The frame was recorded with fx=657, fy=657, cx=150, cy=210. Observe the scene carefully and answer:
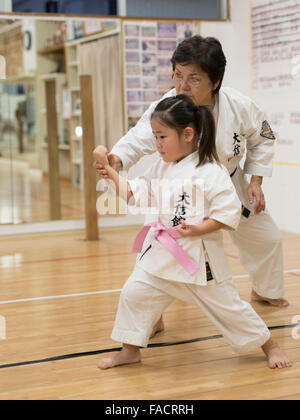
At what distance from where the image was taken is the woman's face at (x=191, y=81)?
8.73 feet

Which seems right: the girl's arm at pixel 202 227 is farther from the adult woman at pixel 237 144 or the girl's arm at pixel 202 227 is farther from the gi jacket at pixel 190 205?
the adult woman at pixel 237 144

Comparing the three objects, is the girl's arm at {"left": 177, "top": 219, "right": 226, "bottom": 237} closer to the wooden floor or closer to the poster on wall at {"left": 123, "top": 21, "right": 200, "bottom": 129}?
the wooden floor

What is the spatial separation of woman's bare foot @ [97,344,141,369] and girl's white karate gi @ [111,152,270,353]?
95 millimetres

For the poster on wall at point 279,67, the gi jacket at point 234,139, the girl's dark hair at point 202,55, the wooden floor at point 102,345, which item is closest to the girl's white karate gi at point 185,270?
the wooden floor at point 102,345

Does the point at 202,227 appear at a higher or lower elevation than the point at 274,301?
higher

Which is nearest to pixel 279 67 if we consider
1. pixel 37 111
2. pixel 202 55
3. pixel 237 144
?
pixel 37 111

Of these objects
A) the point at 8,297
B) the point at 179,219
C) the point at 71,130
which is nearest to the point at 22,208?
the point at 71,130

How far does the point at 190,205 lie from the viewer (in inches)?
93.5

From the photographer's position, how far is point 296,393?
223cm

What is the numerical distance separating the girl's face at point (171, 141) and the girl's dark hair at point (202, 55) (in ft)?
1.38

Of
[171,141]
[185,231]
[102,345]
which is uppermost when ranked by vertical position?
[171,141]

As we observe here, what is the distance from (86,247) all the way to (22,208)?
1042 millimetres

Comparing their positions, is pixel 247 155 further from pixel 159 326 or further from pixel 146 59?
pixel 146 59

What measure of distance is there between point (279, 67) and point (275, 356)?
362cm
